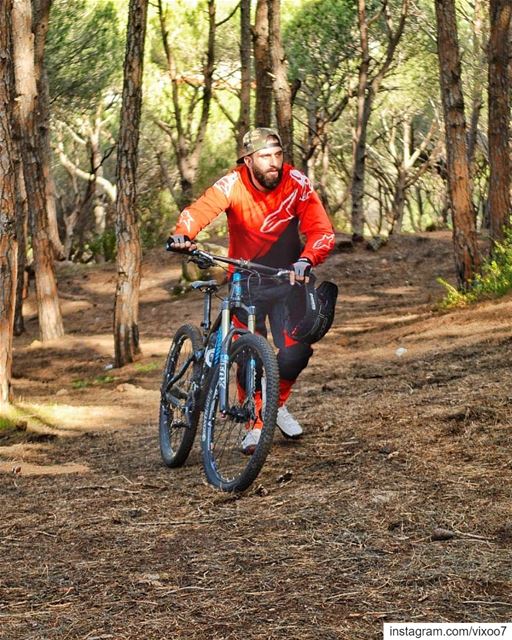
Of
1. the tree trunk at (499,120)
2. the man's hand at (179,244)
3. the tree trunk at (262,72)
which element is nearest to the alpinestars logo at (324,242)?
the man's hand at (179,244)

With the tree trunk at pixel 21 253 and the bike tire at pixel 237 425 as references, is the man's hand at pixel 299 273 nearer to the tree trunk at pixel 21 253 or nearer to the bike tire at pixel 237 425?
the bike tire at pixel 237 425

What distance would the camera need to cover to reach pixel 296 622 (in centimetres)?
371

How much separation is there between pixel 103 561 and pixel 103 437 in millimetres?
4486

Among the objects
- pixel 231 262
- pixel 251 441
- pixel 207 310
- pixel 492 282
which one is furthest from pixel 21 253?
pixel 251 441

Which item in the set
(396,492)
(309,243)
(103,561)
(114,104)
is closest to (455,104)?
(309,243)

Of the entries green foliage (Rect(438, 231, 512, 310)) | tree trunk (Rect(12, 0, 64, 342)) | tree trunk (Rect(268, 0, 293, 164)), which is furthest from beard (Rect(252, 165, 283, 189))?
tree trunk (Rect(268, 0, 293, 164))

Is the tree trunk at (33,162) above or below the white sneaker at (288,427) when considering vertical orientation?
above

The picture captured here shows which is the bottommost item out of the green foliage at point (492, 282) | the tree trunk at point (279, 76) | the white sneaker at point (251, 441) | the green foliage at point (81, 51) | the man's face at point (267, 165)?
the white sneaker at point (251, 441)

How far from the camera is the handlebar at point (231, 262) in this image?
6023mm

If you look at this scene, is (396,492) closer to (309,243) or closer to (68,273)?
(309,243)

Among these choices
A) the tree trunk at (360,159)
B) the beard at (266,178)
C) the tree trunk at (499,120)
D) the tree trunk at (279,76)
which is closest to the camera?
the beard at (266,178)

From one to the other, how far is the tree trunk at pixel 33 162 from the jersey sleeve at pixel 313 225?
979 centimetres

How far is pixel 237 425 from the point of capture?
625 cm

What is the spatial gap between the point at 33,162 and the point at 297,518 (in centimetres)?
1218
